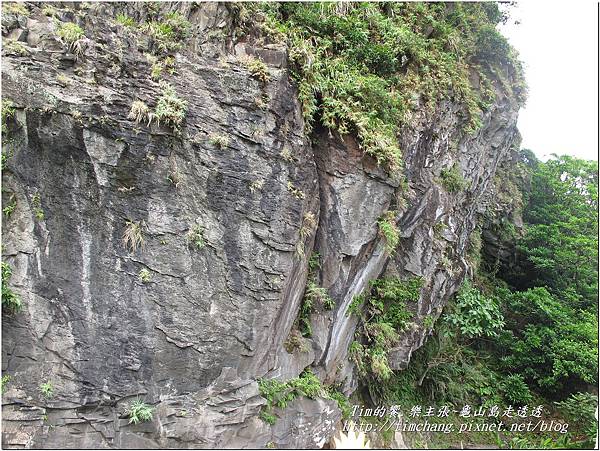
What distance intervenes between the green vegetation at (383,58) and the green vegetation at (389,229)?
90 centimetres

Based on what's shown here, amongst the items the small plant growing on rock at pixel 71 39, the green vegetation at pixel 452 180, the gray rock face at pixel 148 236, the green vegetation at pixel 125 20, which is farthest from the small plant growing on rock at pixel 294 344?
the green vegetation at pixel 125 20

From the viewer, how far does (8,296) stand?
5102 mm

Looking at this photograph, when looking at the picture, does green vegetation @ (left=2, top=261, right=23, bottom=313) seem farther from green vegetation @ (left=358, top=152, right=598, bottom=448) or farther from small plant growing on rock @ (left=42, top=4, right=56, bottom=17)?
green vegetation @ (left=358, top=152, right=598, bottom=448)

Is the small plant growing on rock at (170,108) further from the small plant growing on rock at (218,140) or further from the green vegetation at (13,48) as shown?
the green vegetation at (13,48)

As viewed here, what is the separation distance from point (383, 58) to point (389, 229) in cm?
335

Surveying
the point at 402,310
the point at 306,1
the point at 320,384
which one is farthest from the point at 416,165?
the point at 320,384

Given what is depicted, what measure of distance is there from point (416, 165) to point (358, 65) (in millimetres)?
2284

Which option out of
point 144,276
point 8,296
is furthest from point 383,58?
point 8,296

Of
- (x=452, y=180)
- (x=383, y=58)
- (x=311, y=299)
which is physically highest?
(x=383, y=58)

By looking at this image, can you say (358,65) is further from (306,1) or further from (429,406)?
(429,406)

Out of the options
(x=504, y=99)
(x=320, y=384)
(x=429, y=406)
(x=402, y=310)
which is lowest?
(x=429, y=406)

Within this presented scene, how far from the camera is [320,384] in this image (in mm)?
6801

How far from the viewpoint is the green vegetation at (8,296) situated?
509cm

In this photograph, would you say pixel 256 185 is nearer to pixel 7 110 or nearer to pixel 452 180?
pixel 7 110
